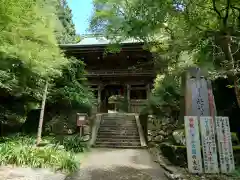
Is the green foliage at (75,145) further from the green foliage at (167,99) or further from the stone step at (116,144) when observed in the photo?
the green foliage at (167,99)

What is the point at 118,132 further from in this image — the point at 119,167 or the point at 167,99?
the point at 119,167

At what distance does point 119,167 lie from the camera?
277 inches

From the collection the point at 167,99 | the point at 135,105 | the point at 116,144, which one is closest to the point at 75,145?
the point at 116,144

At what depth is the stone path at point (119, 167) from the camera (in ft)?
20.0

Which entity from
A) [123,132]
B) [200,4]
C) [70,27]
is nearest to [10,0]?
[200,4]

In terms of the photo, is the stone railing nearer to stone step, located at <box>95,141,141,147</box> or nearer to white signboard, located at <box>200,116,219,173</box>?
stone step, located at <box>95,141,141,147</box>

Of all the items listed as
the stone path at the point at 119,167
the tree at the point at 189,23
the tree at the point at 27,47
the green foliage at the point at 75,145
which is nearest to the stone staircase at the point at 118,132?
the green foliage at the point at 75,145

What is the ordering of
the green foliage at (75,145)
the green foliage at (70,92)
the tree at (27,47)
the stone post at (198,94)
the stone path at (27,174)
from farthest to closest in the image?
the green foliage at (70,92) → the green foliage at (75,145) → the stone post at (198,94) → the tree at (27,47) → the stone path at (27,174)

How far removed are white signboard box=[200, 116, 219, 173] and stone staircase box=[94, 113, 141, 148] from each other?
4.44m

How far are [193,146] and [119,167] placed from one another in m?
2.25

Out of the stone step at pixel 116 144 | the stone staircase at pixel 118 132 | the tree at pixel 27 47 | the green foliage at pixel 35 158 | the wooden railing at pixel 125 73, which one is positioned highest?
the wooden railing at pixel 125 73

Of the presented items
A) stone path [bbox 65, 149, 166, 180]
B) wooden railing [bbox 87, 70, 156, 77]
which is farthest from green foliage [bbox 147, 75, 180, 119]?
wooden railing [bbox 87, 70, 156, 77]

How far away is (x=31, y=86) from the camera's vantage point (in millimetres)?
10773

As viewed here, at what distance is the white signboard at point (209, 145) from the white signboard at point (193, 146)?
0.14 m
